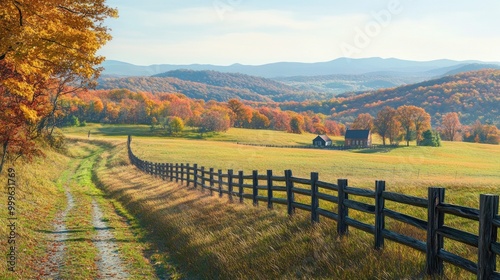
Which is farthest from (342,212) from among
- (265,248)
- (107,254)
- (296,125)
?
(296,125)

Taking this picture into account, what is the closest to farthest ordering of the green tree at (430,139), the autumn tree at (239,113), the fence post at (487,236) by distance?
the fence post at (487,236) → the green tree at (430,139) → the autumn tree at (239,113)

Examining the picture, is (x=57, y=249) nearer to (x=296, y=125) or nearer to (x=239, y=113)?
(x=296, y=125)

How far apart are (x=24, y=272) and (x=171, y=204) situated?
8.56 metres

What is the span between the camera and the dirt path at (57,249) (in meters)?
10.1

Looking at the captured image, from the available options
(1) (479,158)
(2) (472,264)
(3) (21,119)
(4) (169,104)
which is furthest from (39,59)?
(4) (169,104)

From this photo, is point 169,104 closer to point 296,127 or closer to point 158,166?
point 296,127

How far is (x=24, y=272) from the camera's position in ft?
32.8

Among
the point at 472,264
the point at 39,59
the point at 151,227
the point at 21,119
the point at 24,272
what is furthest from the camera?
the point at 21,119

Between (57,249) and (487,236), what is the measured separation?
10553mm

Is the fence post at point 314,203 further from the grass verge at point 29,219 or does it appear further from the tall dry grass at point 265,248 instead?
the grass verge at point 29,219

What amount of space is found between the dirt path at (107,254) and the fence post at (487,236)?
7032mm

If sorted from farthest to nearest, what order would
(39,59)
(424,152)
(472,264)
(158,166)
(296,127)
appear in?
(296,127) < (424,152) < (158,166) < (39,59) < (472,264)

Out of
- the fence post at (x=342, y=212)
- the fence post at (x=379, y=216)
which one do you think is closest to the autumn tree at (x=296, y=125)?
the fence post at (x=342, y=212)

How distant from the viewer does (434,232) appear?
256 inches
